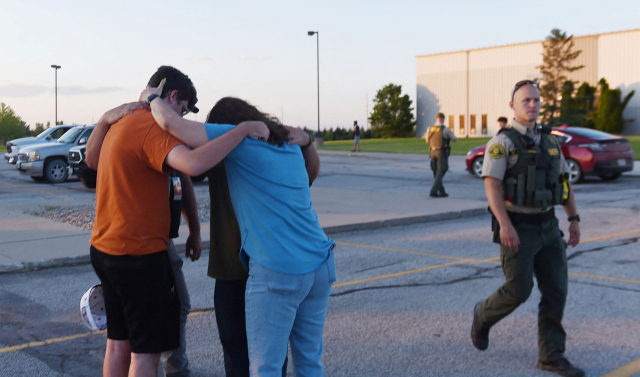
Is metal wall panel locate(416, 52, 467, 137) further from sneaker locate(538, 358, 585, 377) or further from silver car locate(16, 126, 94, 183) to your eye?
sneaker locate(538, 358, 585, 377)

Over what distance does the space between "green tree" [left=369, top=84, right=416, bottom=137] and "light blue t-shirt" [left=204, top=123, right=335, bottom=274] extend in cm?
7840

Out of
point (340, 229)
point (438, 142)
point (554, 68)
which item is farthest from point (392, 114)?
point (340, 229)

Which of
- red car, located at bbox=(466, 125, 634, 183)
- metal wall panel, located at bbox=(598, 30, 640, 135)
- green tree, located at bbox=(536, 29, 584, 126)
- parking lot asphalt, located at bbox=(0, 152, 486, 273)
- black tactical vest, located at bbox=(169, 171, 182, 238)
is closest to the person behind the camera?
black tactical vest, located at bbox=(169, 171, 182, 238)

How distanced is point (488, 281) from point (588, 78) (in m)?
64.0

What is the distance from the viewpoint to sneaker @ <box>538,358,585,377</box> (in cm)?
400

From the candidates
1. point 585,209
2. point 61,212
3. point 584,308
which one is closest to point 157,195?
point 584,308

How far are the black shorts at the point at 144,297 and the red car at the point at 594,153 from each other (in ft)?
53.3

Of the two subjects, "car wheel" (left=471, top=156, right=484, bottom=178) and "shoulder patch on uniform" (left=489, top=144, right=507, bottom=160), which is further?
"car wheel" (left=471, top=156, right=484, bottom=178)

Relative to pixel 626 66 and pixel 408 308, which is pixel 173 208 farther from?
pixel 626 66

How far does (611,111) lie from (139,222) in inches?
2453

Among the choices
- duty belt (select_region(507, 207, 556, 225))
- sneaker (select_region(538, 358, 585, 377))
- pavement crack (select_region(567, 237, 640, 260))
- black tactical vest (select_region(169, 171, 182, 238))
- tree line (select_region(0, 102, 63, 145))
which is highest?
tree line (select_region(0, 102, 63, 145))

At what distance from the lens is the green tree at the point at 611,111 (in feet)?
190

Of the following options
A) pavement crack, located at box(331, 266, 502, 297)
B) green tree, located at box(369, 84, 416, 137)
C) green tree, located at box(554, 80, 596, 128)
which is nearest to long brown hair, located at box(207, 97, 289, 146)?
pavement crack, located at box(331, 266, 502, 297)

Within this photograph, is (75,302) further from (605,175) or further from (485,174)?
(605,175)
